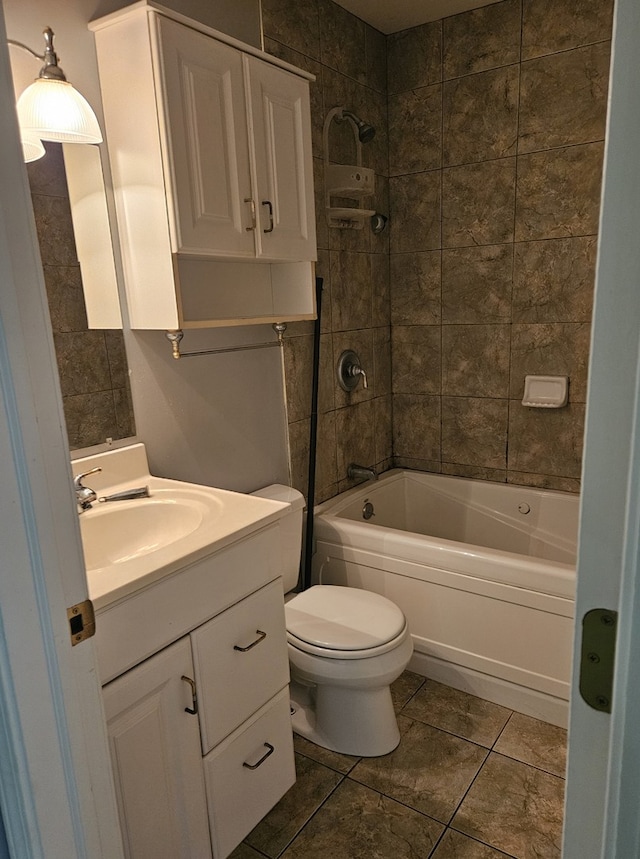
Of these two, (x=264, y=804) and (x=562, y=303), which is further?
(x=562, y=303)

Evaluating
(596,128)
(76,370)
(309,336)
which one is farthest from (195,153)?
(596,128)

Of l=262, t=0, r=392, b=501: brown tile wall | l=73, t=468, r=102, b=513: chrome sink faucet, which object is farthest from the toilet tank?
l=73, t=468, r=102, b=513: chrome sink faucet

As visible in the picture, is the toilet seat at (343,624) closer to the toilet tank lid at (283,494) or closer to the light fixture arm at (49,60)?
the toilet tank lid at (283,494)

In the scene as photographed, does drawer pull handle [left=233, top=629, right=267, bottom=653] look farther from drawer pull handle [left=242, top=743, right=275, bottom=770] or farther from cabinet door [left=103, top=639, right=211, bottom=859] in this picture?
drawer pull handle [left=242, top=743, right=275, bottom=770]

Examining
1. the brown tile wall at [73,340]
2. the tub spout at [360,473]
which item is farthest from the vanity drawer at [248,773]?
the tub spout at [360,473]

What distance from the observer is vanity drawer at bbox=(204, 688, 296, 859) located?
1470 mm

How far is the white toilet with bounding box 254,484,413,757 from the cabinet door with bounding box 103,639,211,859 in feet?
1.79

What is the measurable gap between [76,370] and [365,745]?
1.47 meters

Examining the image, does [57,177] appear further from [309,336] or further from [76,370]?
[309,336]

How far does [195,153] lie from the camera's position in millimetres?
1678

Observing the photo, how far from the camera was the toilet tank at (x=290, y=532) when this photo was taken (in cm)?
211

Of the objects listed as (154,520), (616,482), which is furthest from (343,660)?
(616,482)

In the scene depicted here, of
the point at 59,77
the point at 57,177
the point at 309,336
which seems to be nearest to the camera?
the point at 59,77

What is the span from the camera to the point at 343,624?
76.4 inches
